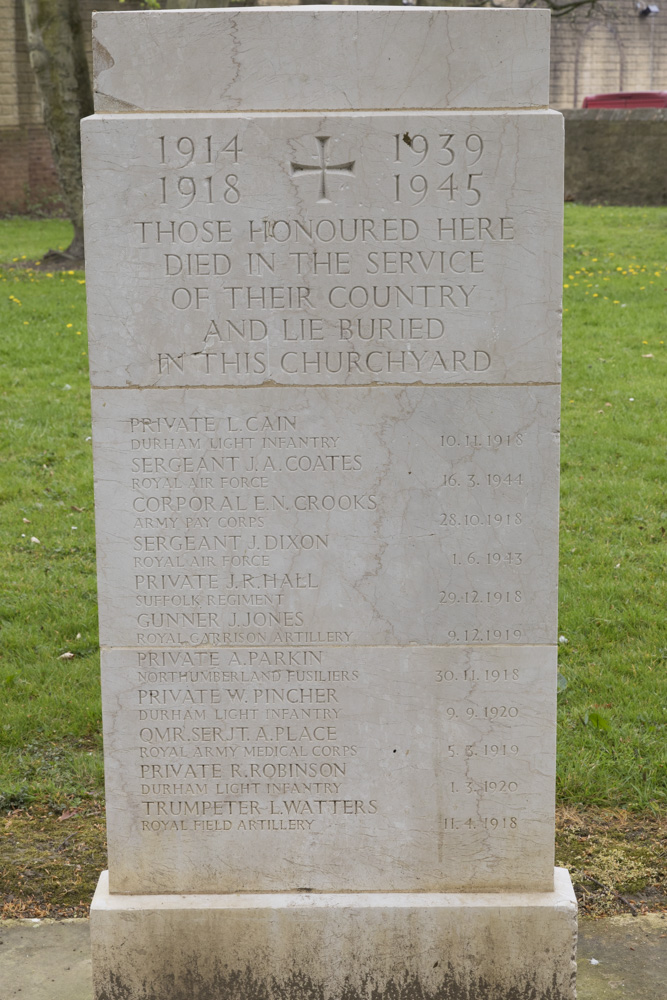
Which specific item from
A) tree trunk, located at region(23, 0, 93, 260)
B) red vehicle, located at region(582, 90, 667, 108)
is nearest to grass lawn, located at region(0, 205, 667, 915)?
tree trunk, located at region(23, 0, 93, 260)

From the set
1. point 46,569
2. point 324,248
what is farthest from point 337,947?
point 46,569

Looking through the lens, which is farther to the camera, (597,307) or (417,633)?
(597,307)

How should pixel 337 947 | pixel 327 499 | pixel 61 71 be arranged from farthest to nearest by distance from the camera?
pixel 61 71 < pixel 337 947 < pixel 327 499

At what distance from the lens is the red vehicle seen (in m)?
26.7

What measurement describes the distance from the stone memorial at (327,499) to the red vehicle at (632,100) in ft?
84.3

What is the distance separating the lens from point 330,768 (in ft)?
10.6

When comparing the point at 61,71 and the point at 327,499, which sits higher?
the point at 61,71

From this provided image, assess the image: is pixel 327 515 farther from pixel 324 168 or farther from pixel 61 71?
pixel 61 71

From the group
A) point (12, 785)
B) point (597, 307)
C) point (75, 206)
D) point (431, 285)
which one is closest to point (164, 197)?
point (431, 285)

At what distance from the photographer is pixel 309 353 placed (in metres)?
3.01

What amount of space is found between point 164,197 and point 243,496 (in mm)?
807

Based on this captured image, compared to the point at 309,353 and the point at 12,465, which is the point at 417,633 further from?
the point at 12,465

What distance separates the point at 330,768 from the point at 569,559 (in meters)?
3.07

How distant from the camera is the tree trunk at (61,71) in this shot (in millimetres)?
12891
